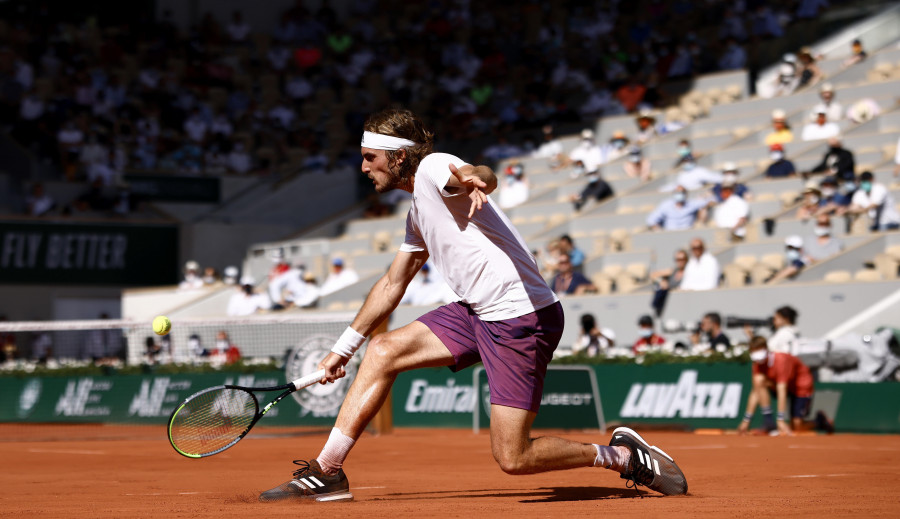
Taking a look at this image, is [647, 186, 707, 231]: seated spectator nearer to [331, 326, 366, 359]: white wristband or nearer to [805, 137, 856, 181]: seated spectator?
[805, 137, 856, 181]: seated spectator

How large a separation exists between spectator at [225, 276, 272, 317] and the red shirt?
11.0 meters

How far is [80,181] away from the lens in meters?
29.1

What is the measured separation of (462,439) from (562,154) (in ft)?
39.7

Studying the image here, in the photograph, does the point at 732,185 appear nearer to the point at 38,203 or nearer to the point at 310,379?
the point at 310,379

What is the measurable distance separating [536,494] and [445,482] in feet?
4.56

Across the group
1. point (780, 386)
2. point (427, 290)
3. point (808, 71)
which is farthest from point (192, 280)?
point (780, 386)

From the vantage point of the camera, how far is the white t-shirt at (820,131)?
21.6 m

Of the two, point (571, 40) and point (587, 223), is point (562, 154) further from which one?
point (571, 40)

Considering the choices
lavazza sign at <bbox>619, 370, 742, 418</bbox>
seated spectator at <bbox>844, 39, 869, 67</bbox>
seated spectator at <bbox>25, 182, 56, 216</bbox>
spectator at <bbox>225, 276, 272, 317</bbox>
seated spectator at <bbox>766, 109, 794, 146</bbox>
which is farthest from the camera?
seated spectator at <bbox>25, 182, 56, 216</bbox>

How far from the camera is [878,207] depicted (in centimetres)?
1814

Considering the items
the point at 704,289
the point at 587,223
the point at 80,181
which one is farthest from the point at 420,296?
→ the point at 80,181

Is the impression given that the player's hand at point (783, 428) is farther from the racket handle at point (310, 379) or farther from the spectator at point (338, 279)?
the spectator at point (338, 279)

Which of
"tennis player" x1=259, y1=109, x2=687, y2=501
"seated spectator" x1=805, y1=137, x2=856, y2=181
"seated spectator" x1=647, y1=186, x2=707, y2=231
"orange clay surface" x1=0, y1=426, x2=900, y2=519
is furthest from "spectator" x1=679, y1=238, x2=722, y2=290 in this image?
"tennis player" x1=259, y1=109, x2=687, y2=501

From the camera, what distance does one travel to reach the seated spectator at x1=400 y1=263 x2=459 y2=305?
20.7 meters
